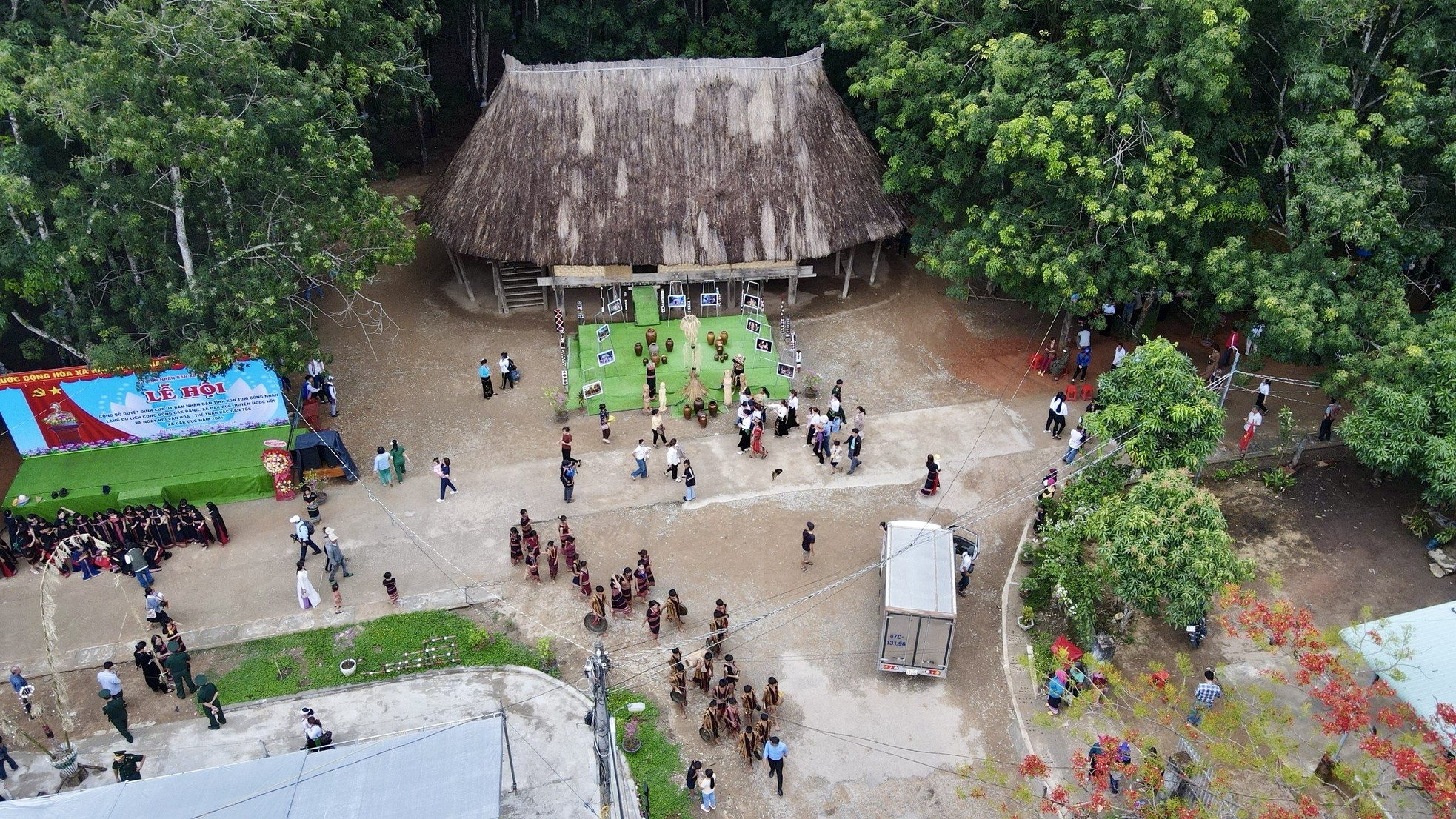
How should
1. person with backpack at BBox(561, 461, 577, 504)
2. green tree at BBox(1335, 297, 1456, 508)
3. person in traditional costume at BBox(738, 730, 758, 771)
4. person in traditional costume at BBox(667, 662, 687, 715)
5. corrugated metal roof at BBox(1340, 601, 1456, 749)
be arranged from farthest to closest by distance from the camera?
1. person with backpack at BBox(561, 461, 577, 504)
2. green tree at BBox(1335, 297, 1456, 508)
3. person in traditional costume at BBox(667, 662, 687, 715)
4. person in traditional costume at BBox(738, 730, 758, 771)
5. corrugated metal roof at BBox(1340, 601, 1456, 749)

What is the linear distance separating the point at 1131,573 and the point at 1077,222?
906 centimetres

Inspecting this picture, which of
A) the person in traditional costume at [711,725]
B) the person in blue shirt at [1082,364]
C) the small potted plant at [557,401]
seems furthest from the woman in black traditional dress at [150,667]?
the person in blue shirt at [1082,364]

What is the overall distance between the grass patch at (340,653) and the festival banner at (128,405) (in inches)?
230

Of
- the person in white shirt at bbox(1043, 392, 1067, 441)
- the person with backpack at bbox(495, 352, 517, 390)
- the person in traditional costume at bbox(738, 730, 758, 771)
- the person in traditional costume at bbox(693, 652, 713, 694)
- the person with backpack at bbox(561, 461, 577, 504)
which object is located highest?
the person in white shirt at bbox(1043, 392, 1067, 441)

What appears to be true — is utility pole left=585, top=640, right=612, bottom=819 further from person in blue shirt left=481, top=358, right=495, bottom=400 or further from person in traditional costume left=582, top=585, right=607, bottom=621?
person in blue shirt left=481, top=358, right=495, bottom=400

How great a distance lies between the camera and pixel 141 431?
2139 centimetres

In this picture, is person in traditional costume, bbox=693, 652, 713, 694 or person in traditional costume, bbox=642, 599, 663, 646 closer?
person in traditional costume, bbox=693, 652, 713, 694

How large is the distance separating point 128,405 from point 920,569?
16400 millimetres

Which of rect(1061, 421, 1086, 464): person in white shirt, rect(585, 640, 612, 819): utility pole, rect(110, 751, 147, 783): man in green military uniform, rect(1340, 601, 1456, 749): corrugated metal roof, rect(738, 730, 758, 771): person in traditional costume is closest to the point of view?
rect(585, 640, 612, 819): utility pole

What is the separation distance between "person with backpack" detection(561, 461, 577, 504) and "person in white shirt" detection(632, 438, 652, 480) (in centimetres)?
130

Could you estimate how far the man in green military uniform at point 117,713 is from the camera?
15836 millimetres

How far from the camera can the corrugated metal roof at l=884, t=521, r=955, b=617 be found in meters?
16.5

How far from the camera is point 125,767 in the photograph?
15000 millimetres

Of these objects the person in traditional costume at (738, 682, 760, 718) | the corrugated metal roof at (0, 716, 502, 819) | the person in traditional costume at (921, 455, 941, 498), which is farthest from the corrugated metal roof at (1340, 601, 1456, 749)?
the corrugated metal roof at (0, 716, 502, 819)
